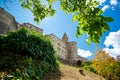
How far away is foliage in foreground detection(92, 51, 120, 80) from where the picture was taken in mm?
22344

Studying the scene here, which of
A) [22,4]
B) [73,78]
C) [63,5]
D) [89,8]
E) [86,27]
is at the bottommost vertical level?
[73,78]

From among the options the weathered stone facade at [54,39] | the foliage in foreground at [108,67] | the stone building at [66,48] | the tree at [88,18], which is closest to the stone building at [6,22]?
the weathered stone facade at [54,39]

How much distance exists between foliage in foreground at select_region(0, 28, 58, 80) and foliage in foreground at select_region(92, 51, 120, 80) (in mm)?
7296

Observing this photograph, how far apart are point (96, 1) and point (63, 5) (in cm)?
122

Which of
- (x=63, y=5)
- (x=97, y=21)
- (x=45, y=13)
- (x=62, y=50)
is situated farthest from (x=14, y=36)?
(x=62, y=50)

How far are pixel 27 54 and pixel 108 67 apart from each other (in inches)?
414

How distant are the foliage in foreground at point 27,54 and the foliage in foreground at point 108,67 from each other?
7.30 meters

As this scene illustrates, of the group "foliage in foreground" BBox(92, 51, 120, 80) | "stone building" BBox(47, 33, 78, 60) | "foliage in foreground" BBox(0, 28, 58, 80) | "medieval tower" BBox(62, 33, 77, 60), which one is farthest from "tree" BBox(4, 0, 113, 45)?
"medieval tower" BBox(62, 33, 77, 60)

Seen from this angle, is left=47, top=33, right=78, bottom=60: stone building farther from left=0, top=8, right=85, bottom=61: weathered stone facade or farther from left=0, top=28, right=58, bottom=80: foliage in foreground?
left=0, top=28, right=58, bottom=80: foliage in foreground

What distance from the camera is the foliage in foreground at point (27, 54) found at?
42.8ft

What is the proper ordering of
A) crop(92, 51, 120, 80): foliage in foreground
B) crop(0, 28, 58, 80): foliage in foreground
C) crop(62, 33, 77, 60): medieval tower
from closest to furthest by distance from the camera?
crop(0, 28, 58, 80): foliage in foreground < crop(92, 51, 120, 80): foliage in foreground < crop(62, 33, 77, 60): medieval tower

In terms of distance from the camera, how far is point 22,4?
33.8 ft

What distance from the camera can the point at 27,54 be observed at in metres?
15.1

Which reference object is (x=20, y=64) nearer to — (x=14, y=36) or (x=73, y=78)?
(x=14, y=36)
